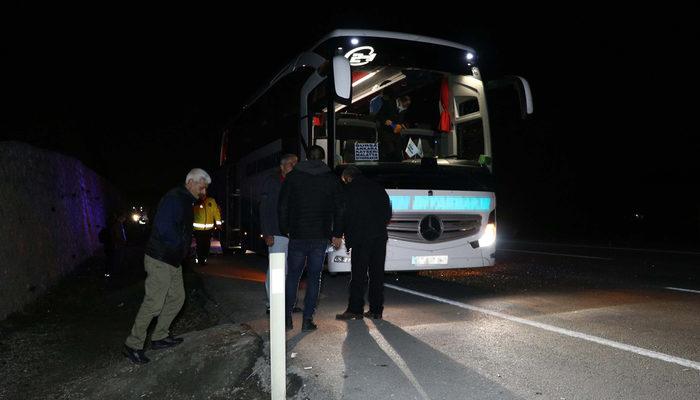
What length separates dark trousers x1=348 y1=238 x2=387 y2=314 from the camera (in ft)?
21.0

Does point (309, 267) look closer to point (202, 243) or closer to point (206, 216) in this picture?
point (206, 216)

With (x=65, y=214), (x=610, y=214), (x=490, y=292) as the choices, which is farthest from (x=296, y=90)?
(x=610, y=214)

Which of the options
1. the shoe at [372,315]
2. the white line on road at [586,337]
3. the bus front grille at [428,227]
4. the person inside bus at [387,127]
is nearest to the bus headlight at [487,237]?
the bus front grille at [428,227]

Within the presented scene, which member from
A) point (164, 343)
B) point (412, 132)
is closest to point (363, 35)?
point (412, 132)

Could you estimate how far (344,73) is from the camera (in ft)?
22.4

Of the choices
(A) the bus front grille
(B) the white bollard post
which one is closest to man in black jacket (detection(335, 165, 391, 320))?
(A) the bus front grille

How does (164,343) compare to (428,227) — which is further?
(428,227)

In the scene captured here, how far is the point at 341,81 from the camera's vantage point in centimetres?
679

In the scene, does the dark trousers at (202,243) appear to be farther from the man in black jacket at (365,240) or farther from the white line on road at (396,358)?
the white line on road at (396,358)

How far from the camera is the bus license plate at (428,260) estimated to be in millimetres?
8070

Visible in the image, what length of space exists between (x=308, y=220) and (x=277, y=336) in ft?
7.05

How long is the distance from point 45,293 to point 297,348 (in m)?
6.76

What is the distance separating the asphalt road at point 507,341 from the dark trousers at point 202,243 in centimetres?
405

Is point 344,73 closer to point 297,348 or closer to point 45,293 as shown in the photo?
point 297,348
